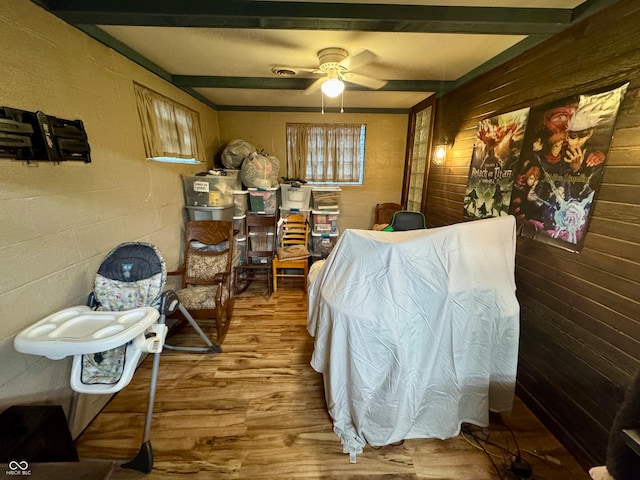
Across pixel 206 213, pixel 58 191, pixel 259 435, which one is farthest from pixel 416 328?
pixel 206 213

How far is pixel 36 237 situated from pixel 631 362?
3013 mm

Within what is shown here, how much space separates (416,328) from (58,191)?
2.11m

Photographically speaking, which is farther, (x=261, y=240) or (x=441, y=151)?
(x=261, y=240)

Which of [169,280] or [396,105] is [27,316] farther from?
[396,105]

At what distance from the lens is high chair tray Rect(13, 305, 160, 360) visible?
1.08 metres

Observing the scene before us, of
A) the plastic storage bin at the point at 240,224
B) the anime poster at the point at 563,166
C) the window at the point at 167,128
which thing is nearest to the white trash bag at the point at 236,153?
the window at the point at 167,128

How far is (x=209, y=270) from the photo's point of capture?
101 inches

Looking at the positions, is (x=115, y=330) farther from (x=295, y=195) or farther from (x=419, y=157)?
(x=419, y=157)

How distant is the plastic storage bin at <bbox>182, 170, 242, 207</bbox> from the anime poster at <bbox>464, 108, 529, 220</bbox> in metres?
2.63

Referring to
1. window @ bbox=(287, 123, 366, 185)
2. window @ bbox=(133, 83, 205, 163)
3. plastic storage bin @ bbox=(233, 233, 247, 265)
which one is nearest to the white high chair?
window @ bbox=(133, 83, 205, 163)

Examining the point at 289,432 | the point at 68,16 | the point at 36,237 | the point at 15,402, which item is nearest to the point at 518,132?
the point at 289,432

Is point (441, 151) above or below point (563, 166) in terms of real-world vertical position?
above

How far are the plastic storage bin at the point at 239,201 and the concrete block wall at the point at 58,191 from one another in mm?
1182

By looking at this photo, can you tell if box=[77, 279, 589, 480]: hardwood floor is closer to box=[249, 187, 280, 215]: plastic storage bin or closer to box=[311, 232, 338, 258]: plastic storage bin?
box=[311, 232, 338, 258]: plastic storage bin
